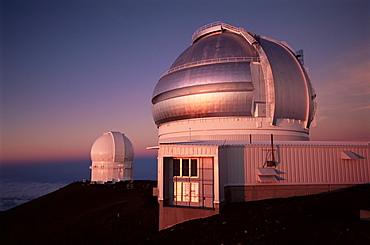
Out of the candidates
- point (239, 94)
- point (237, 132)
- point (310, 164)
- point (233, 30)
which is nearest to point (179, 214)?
point (310, 164)

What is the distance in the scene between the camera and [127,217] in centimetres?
2070

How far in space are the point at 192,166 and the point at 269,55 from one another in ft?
45.7

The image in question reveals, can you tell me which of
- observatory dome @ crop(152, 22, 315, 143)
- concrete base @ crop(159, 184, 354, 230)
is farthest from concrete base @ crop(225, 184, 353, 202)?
observatory dome @ crop(152, 22, 315, 143)

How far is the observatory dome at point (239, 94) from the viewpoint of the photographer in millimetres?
23203

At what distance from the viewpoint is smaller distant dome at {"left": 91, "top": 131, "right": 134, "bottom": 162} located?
42.2m

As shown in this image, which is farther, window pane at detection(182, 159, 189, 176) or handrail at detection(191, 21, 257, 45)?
handrail at detection(191, 21, 257, 45)

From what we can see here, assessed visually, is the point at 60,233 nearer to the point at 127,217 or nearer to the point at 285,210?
the point at 127,217

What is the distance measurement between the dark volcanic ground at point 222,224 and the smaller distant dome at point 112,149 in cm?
1372

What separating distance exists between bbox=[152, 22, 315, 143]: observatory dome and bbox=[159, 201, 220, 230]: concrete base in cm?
929

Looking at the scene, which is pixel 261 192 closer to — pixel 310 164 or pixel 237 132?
pixel 310 164

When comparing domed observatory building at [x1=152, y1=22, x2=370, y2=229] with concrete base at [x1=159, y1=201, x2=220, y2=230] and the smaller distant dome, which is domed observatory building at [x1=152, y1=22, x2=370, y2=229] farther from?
the smaller distant dome

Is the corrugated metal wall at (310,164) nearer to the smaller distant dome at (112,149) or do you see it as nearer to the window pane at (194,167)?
the window pane at (194,167)

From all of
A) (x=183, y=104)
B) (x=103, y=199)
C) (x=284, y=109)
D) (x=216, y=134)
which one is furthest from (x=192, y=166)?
(x=103, y=199)

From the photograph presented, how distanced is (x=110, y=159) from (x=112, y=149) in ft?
5.45
